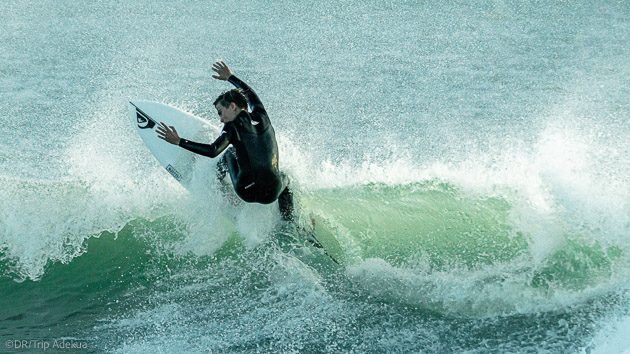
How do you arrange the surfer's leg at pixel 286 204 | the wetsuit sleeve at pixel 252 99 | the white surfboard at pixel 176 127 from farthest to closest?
1. the white surfboard at pixel 176 127
2. the surfer's leg at pixel 286 204
3. the wetsuit sleeve at pixel 252 99

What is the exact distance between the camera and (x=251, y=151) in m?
4.28

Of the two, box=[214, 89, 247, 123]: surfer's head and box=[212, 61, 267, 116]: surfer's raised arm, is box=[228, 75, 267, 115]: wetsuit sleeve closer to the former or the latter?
box=[212, 61, 267, 116]: surfer's raised arm

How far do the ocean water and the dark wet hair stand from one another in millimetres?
883

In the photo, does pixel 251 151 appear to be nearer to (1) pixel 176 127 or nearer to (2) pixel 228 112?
(2) pixel 228 112

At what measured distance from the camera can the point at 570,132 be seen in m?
6.39

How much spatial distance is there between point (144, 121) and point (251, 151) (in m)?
1.50

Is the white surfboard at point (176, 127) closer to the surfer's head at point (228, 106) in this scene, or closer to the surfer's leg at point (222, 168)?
the surfer's leg at point (222, 168)

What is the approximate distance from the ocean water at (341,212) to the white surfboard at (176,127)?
0.72ft

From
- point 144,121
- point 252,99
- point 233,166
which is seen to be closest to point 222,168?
point 233,166

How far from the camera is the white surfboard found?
5.02m

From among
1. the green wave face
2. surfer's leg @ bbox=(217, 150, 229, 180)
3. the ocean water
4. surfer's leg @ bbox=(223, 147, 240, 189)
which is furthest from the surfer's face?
the green wave face

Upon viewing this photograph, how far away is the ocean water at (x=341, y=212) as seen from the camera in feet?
13.3

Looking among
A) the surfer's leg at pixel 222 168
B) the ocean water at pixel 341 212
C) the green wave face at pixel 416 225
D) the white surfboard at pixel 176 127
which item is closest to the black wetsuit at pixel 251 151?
the surfer's leg at pixel 222 168

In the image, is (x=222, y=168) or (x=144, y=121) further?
(x=144, y=121)
